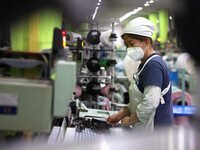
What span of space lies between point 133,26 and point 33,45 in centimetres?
98

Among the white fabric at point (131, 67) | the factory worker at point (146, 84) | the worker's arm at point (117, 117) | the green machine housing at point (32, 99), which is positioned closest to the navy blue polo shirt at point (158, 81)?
the factory worker at point (146, 84)

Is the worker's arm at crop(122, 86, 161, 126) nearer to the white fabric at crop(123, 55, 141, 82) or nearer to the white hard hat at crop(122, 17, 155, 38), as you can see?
the white hard hat at crop(122, 17, 155, 38)

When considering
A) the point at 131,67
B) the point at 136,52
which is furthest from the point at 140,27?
the point at 131,67

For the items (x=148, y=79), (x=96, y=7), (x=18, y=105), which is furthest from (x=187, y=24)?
(x=148, y=79)

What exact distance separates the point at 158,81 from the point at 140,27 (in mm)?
406

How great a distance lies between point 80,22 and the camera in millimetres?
900

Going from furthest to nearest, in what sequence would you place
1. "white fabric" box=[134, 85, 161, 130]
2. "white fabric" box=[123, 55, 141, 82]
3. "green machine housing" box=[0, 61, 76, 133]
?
1. "white fabric" box=[123, 55, 141, 82]
2. "white fabric" box=[134, 85, 161, 130]
3. "green machine housing" box=[0, 61, 76, 133]

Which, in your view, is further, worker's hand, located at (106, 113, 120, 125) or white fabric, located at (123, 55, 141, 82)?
white fabric, located at (123, 55, 141, 82)

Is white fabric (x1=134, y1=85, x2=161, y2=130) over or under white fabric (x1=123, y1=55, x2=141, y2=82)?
under

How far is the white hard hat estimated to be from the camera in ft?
4.99

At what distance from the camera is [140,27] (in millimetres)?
1569

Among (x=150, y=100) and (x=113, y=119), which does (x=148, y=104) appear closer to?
(x=150, y=100)

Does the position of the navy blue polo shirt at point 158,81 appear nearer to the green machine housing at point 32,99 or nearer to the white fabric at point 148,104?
the white fabric at point 148,104

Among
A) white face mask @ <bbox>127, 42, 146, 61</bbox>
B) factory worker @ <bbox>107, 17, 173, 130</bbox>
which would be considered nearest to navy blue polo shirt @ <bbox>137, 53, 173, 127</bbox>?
factory worker @ <bbox>107, 17, 173, 130</bbox>
